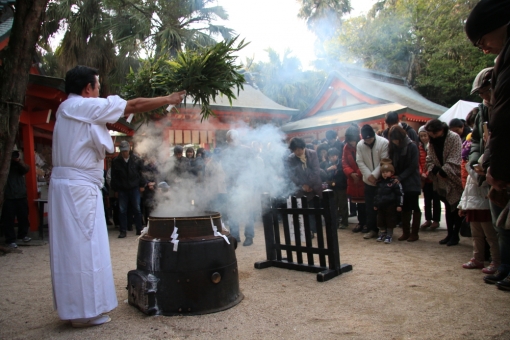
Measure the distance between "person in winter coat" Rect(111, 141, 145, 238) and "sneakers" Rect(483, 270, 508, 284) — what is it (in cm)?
638

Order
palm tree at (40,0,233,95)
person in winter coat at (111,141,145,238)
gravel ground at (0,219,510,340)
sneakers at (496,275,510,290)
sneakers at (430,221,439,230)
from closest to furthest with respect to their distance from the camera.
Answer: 1. gravel ground at (0,219,510,340)
2. sneakers at (496,275,510,290)
3. sneakers at (430,221,439,230)
4. person in winter coat at (111,141,145,238)
5. palm tree at (40,0,233,95)

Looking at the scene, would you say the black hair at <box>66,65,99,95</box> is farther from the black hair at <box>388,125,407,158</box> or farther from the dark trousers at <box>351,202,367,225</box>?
the dark trousers at <box>351,202,367,225</box>

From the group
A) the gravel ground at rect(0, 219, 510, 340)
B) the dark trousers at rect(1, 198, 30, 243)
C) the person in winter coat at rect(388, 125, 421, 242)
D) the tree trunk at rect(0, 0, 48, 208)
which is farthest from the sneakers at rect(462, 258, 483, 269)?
the dark trousers at rect(1, 198, 30, 243)

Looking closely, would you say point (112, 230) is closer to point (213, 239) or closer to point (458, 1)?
point (213, 239)

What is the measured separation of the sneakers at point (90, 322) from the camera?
120 inches

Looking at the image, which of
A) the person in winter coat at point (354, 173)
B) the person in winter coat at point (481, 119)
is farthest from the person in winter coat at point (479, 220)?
the person in winter coat at point (354, 173)

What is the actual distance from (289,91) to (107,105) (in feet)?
101

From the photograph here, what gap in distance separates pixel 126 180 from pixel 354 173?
4.62m

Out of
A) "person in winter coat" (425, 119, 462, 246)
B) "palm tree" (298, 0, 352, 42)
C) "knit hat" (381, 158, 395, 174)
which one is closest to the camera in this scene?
"person in winter coat" (425, 119, 462, 246)

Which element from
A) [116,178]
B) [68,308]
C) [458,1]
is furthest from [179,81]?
[458,1]

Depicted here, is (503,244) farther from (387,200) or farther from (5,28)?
(5,28)

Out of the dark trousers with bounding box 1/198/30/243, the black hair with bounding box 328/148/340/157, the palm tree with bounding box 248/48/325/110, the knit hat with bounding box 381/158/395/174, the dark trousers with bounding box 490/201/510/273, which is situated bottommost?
the dark trousers with bounding box 490/201/510/273

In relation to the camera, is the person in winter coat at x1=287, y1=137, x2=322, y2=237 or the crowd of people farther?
the person in winter coat at x1=287, y1=137, x2=322, y2=237

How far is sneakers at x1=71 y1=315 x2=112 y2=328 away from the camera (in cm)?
304
